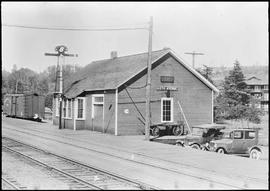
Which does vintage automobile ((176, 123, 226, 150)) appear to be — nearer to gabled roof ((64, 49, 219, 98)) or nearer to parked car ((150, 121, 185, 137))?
parked car ((150, 121, 185, 137))

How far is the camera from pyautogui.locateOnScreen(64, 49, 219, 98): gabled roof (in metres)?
27.4

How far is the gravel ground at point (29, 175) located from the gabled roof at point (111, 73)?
12269 millimetres

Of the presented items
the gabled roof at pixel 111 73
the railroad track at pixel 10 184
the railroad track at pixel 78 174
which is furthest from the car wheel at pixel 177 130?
the railroad track at pixel 10 184

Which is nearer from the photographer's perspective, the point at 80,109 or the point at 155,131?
the point at 155,131

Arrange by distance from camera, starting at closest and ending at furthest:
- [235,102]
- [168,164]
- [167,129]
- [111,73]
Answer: [168,164]
[167,129]
[111,73]
[235,102]

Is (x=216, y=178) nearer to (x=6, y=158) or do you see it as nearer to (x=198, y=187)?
(x=198, y=187)

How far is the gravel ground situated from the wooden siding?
11.7 meters

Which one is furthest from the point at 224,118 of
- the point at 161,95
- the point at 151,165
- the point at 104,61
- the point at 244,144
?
the point at 151,165

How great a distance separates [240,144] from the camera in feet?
A: 61.3

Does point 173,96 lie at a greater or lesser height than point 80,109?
greater

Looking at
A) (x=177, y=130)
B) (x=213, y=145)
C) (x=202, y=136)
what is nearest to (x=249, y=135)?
(x=213, y=145)

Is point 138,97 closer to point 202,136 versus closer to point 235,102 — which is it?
point 202,136

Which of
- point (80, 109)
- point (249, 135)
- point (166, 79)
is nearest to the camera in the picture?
point (249, 135)

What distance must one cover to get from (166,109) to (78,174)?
16.4 metres
